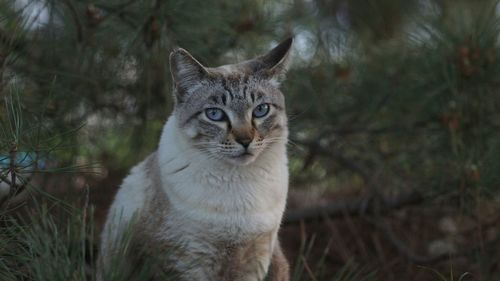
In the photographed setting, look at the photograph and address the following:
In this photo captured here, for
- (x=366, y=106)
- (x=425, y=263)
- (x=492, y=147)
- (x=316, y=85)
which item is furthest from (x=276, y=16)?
(x=425, y=263)

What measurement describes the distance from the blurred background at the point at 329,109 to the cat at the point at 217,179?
31 centimetres

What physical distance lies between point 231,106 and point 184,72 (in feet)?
0.73

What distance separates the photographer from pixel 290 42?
2617 mm

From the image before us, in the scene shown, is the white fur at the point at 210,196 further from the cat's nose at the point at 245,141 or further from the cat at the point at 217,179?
the cat's nose at the point at 245,141

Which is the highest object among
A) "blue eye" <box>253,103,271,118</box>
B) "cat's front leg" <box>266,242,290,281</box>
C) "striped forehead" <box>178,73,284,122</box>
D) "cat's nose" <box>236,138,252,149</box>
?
"striped forehead" <box>178,73,284,122</box>

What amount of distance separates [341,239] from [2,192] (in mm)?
1942

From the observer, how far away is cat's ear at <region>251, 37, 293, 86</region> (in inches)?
103

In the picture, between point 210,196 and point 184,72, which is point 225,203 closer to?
point 210,196

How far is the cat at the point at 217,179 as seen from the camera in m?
2.39

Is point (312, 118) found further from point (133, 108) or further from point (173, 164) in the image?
point (173, 164)

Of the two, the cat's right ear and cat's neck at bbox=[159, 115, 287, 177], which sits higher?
the cat's right ear

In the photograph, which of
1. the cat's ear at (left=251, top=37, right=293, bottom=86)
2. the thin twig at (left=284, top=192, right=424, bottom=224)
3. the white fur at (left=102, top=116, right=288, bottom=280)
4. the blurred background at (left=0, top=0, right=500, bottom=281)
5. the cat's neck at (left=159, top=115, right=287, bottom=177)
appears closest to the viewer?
the white fur at (left=102, top=116, right=288, bottom=280)

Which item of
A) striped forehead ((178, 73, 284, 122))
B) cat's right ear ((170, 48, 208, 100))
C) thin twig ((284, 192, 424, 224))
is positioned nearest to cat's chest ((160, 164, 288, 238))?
striped forehead ((178, 73, 284, 122))

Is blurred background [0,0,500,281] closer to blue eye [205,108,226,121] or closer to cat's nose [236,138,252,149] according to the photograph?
blue eye [205,108,226,121]
